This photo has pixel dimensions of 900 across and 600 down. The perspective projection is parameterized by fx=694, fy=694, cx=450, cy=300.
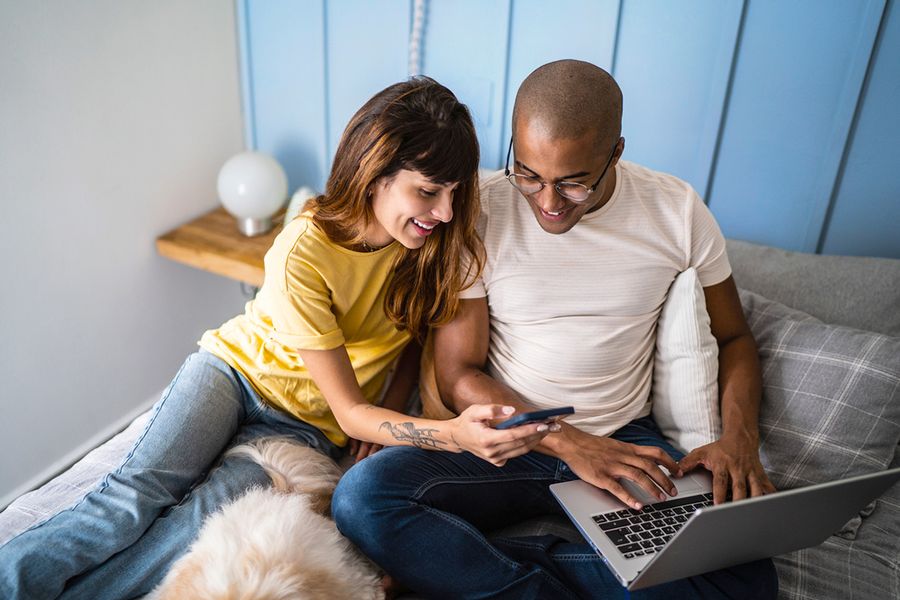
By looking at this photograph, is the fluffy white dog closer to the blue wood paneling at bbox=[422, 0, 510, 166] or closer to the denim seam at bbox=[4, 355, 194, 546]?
the denim seam at bbox=[4, 355, 194, 546]

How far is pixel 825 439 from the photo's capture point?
136cm

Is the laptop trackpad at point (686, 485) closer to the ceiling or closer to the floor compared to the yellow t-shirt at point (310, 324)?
closer to the floor

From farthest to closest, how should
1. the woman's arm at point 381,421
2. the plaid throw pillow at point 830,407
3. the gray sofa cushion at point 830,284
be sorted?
the gray sofa cushion at point 830,284, the plaid throw pillow at point 830,407, the woman's arm at point 381,421

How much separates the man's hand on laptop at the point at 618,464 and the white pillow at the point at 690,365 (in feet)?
0.49

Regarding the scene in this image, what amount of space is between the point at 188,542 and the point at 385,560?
0.35m

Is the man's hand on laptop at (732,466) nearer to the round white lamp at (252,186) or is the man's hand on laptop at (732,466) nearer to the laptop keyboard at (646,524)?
the laptop keyboard at (646,524)

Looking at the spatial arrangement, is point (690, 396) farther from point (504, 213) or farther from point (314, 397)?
point (314, 397)

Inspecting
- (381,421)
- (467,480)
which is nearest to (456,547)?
(467,480)

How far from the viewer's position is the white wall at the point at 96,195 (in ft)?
5.59

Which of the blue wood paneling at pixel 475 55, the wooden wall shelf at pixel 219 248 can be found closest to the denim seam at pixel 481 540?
the wooden wall shelf at pixel 219 248

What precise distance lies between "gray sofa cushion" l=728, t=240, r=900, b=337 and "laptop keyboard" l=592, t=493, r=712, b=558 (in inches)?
24.9

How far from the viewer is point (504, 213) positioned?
4.58 ft

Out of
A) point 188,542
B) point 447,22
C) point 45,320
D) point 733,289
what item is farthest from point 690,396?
point 45,320

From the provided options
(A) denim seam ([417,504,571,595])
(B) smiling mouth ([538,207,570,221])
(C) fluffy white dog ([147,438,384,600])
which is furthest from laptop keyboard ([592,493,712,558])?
(B) smiling mouth ([538,207,570,221])
